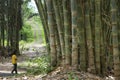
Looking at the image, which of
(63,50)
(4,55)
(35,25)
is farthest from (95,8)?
(35,25)

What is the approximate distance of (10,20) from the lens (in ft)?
68.2

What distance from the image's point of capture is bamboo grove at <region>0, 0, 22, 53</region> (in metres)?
19.9

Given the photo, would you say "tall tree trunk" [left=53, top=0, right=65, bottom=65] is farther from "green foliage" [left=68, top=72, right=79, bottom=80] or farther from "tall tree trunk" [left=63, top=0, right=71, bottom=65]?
"green foliage" [left=68, top=72, right=79, bottom=80]

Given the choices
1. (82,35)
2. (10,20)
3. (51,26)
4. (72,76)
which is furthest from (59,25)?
(10,20)

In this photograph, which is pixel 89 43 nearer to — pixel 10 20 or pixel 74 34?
pixel 74 34

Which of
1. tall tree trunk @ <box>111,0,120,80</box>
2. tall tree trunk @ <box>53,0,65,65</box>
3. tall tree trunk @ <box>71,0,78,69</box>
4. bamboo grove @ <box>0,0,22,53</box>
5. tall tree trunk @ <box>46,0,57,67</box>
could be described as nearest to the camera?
tall tree trunk @ <box>111,0,120,80</box>

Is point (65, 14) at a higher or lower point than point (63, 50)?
higher

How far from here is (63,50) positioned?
23.6ft

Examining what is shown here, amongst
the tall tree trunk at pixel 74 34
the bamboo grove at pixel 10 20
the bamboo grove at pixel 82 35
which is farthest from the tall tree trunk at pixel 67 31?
the bamboo grove at pixel 10 20

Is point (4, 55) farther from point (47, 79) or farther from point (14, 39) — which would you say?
point (47, 79)

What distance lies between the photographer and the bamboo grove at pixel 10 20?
783 inches

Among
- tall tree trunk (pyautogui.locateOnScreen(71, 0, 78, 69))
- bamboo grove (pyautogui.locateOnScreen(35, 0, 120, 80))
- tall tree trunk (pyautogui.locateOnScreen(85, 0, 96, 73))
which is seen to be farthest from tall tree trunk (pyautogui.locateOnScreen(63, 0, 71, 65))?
tall tree trunk (pyautogui.locateOnScreen(85, 0, 96, 73))

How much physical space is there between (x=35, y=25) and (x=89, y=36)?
45323mm

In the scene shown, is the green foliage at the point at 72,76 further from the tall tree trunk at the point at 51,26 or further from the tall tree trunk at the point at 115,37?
the tall tree trunk at the point at 51,26
